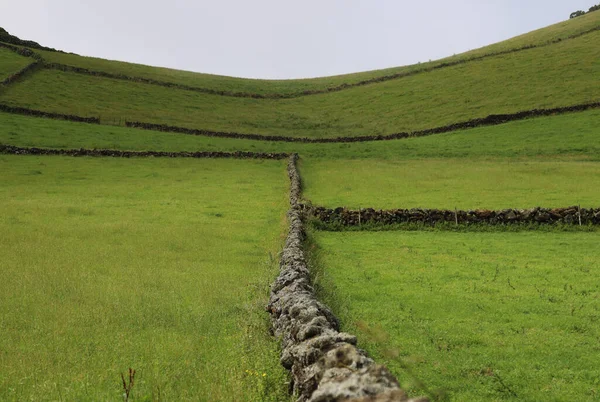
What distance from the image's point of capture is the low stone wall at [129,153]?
47.8 meters

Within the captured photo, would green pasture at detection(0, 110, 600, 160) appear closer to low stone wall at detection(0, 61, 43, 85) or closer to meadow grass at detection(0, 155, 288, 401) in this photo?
low stone wall at detection(0, 61, 43, 85)

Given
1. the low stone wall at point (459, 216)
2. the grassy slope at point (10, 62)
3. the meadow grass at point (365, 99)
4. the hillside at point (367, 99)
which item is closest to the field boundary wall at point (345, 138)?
the hillside at point (367, 99)

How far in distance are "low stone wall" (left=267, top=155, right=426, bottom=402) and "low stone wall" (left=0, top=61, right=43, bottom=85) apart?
7093 centimetres

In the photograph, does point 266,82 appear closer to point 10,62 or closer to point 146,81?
point 146,81

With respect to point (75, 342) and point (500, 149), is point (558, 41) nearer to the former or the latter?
point (500, 149)

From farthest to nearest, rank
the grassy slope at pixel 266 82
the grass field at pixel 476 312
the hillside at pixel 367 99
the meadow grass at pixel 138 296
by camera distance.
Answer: the grassy slope at pixel 266 82, the hillside at pixel 367 99, the grass field at pixel 476 312, the meadow grass at pixel 138 296

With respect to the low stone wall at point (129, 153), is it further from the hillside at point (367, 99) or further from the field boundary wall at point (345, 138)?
the hillside at point (367, 99)

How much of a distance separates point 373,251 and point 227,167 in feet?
92.9

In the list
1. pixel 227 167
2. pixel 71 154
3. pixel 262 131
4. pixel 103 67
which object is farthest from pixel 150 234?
pixel 103 67

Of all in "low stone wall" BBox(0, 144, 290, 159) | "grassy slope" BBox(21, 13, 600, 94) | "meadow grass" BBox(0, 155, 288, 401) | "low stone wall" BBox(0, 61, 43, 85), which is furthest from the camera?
"grassy slope" BBox(21, 13, 600, 94)

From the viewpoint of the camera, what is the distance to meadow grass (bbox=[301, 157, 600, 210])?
30.8 meters

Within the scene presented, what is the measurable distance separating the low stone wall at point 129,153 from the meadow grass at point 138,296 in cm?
1567

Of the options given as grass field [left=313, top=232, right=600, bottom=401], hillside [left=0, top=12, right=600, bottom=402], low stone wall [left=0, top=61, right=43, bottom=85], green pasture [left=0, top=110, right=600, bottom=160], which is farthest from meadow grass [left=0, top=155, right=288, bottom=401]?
low stone wall [left=0, top=61, right=43, bottom=85]

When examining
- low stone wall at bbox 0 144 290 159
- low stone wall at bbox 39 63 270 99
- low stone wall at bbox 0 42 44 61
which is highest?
low stone wall at bbox 0 42 44 61
